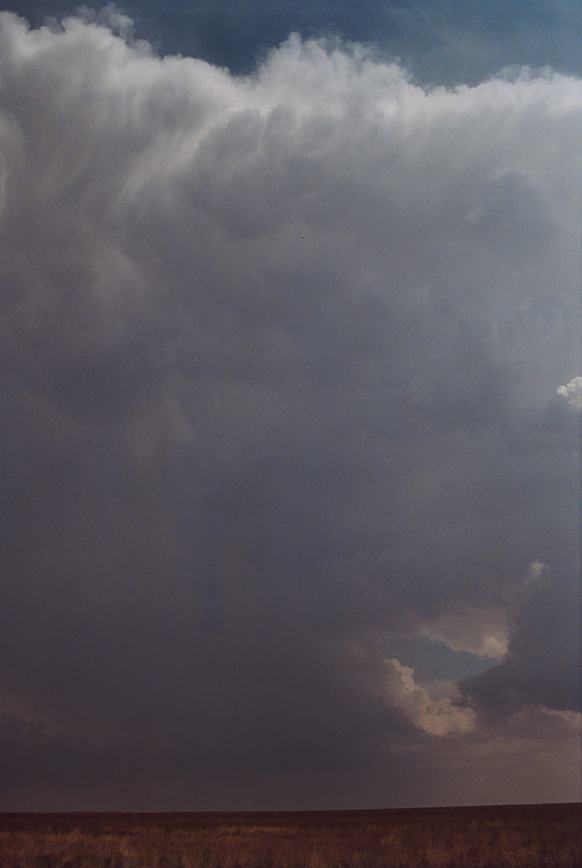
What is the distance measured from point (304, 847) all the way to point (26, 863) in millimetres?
11553

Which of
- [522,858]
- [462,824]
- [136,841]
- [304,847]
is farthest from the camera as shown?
[462,824]

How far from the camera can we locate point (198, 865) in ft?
97.4

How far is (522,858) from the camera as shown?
29594mm

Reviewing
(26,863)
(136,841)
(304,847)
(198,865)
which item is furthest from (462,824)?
(26,863)

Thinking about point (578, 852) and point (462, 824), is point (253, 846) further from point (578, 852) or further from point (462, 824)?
point (462, 824)

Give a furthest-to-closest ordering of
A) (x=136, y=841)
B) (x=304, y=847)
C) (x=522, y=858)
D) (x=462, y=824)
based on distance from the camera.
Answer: (x=462, y=824), (x=136, y=841), (x=304, y=847), (x=522, y=858)

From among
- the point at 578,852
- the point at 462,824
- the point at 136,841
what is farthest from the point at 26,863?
the point at 462,824

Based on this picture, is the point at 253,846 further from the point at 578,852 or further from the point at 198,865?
the point at 578,852

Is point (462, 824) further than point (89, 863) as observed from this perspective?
Yes

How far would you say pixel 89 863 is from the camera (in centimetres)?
3014

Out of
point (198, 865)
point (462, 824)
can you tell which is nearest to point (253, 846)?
point (198, 865)

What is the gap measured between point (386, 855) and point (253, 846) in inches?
271

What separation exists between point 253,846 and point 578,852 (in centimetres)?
1364

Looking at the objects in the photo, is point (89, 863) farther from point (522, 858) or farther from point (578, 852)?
point (578, 852)
